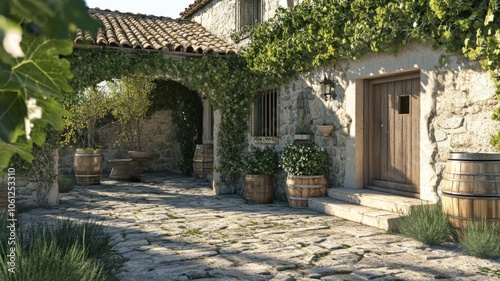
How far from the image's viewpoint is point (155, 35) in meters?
10.1

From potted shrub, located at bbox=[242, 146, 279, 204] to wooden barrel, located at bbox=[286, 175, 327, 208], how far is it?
85 cm

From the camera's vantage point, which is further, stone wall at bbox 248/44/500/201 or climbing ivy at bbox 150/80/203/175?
climbing ivy at bbox 150/80/203/175

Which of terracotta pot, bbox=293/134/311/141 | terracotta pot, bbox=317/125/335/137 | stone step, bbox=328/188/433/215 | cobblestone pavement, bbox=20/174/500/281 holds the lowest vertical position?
cobblestone pavement, bbox=20/174/500/281

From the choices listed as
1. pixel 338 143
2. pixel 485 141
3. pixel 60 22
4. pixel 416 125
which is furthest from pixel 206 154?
pixel 60 22

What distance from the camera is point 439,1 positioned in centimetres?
→ 510

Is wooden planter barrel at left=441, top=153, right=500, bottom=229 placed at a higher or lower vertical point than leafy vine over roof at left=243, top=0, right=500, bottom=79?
lower

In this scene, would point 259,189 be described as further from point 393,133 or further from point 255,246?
point 255,246

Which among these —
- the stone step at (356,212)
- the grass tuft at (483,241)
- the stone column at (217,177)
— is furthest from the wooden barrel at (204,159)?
the grass tuft at (483,241)

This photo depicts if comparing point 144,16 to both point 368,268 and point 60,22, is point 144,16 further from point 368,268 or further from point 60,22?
point 60,22

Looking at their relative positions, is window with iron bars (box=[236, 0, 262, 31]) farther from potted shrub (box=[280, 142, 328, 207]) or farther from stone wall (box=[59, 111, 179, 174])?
stone wall (box=[59, 111, 179, 174])

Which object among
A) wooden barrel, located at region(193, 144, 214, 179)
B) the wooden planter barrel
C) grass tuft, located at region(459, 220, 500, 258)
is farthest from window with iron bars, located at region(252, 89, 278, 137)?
grass tuft, located at region(459, 220, 500, 258)

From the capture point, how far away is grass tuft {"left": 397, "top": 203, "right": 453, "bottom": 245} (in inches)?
189

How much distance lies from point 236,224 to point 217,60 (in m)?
4.25

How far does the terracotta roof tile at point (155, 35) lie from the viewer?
8.75 meters
